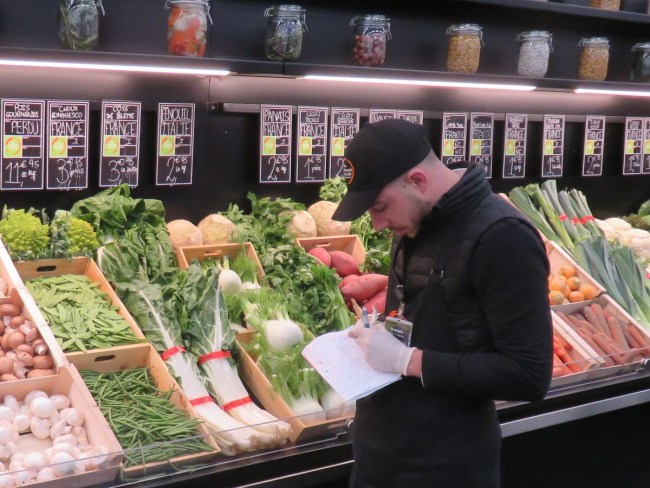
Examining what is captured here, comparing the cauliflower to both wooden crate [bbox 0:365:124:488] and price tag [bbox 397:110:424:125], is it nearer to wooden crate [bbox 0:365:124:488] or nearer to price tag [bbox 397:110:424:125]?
wooden crate [bbox 0:365:124:488]

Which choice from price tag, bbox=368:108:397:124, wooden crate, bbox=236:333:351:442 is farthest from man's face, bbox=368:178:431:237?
price tag, bbox=368:108:397:124

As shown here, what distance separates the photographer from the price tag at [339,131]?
4.55 meters

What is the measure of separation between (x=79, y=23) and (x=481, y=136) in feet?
8.96

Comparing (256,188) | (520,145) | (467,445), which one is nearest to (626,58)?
(520,145)

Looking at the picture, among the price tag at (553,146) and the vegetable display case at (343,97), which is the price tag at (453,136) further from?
the price tag at (553,146)

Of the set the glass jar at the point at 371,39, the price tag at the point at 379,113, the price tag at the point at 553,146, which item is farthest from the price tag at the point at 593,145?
the glass jar at the point at 371,39

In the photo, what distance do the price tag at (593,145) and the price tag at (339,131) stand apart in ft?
6.11

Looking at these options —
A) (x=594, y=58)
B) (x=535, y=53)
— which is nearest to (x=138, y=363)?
(x=535, y=53)

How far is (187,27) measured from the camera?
11.5 ft

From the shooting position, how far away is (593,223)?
198 inches

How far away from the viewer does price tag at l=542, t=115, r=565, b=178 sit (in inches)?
211

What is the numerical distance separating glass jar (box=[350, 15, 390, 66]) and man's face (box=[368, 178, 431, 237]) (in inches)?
82.6

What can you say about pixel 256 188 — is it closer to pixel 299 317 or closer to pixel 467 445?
pixel 299 317

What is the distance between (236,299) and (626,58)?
12.0ft
